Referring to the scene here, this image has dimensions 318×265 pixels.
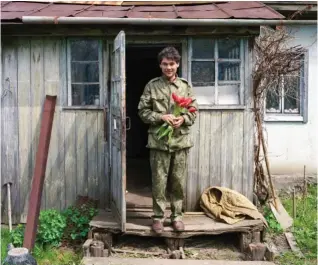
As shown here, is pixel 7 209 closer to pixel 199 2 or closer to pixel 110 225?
pixel 110 225

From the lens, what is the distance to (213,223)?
5.91 m

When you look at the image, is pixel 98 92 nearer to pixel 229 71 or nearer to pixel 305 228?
pixel 229 71

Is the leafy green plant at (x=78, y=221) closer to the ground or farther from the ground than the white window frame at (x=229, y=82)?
closer to the ground

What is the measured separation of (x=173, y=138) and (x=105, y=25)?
2026 millimetres

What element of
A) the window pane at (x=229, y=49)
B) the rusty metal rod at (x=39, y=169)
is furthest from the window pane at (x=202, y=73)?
the rusty metal rod at (x=39, y=169)

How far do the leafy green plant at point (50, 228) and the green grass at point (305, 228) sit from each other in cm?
299

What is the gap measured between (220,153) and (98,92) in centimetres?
206

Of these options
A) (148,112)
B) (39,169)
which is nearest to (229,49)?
(148,112)

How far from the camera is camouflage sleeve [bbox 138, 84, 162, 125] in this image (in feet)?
17.8

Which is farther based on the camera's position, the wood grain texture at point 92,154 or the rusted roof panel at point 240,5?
the wood grain texture at point 92,154

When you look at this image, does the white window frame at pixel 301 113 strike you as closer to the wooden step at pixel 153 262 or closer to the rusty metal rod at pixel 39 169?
the wooden step at pixel 153 262

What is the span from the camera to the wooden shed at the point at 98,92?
20.8 ft

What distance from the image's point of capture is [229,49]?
21.1 feet

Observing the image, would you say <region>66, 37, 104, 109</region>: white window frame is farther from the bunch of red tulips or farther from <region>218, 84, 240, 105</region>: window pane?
<region>218, 84, 240, 105</region>: window pane
